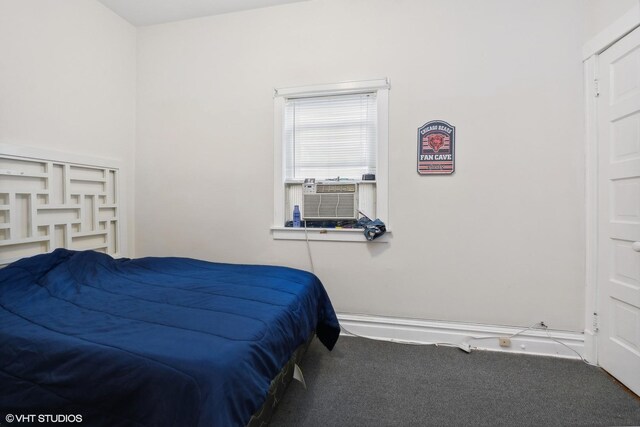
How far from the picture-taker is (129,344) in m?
1.06

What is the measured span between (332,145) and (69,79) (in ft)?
6.94

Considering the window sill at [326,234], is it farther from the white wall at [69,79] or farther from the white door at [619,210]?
the white wall at [69,79]

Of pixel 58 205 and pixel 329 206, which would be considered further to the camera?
pixel 329 206

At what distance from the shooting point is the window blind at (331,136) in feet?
8.20

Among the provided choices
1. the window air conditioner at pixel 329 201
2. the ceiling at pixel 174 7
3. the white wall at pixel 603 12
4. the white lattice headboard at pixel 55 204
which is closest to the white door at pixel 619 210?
the white wall at pixel 603 12

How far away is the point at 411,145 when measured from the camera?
7.79 feet

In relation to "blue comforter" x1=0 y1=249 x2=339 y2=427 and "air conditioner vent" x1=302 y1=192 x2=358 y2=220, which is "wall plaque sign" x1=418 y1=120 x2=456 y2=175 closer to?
"air conditioner vent" x1=302 y1=192 x2=358 y2=220

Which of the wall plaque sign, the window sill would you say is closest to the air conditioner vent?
the window sill

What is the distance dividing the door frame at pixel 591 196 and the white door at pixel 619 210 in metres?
0.03

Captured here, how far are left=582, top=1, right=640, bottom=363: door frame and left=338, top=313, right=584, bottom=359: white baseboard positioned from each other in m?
0.08

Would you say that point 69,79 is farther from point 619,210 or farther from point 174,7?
point 619,210

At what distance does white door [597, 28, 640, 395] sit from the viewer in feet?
5.63

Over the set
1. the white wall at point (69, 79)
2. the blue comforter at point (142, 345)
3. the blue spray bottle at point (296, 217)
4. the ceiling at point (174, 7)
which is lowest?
the blue comforter at point (142, 345)

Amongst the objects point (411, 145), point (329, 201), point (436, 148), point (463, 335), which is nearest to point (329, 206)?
point (329, 201)
